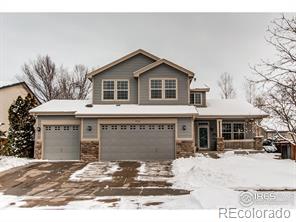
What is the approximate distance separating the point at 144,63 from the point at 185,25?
4.34 m

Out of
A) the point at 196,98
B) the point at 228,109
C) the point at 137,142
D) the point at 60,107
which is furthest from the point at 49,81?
the point at 228,109

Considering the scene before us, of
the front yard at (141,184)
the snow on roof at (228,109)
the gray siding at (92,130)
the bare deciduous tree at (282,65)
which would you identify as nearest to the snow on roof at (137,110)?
the gray siding at (92,130)

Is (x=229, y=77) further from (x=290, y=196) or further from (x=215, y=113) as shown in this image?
(x=290, y=196)

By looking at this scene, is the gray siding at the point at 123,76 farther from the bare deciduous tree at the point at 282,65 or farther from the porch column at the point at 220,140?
the bare deciduous tree at the point at 282,65

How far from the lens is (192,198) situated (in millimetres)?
8391

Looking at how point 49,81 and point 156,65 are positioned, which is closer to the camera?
point 156,65

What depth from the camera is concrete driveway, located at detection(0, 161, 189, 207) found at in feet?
31.2

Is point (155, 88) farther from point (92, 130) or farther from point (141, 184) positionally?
point (141, 184)

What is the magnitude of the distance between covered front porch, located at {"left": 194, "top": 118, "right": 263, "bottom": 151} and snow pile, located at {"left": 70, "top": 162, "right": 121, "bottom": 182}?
328 inches

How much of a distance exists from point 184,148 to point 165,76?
4.78 meters

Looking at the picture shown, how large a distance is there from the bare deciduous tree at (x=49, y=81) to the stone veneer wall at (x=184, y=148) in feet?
75.9

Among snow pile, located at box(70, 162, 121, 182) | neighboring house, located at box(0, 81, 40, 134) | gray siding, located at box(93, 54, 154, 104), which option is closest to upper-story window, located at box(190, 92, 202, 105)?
Answer: gray siding, located at box(93, 54, 154, 104)

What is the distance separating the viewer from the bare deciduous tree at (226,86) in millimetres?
44562

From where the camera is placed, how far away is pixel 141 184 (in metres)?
11.1
